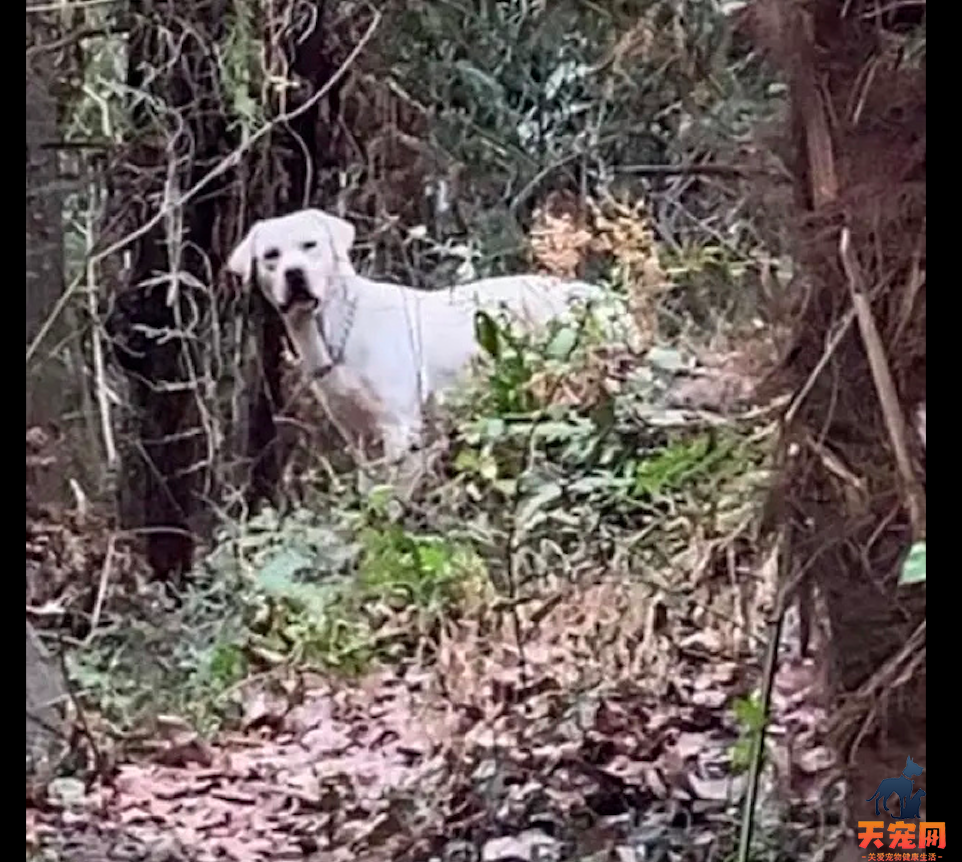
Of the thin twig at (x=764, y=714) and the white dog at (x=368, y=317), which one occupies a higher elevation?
the white dog at (x=368, y=317)

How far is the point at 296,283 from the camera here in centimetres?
150

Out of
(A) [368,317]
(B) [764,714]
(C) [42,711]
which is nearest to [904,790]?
(B) [764,714]

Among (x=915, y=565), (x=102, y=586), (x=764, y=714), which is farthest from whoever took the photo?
(x=102, y=586)

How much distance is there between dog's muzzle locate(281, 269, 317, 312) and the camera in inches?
58.6

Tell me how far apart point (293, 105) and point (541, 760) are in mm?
733

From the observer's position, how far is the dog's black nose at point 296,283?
1488 mm

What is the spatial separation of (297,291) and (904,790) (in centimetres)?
78

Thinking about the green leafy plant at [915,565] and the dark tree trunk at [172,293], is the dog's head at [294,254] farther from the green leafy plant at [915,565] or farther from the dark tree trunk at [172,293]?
the green leafy plant at [915,565]

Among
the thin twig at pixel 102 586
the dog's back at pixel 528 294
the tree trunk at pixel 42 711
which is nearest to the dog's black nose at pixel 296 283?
the dog's back at pixel 528 294

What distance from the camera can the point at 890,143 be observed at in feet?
3.97

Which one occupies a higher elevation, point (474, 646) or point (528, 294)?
point (528, 294)

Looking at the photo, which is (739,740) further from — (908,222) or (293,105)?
(293,105)

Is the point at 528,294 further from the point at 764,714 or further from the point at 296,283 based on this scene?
the point at 764,714

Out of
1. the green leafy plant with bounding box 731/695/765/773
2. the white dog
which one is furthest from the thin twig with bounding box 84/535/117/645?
→ the green leafy plant with bounding box 731/695/765/773
